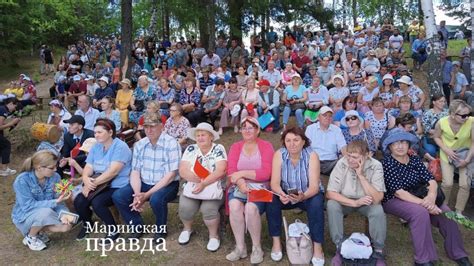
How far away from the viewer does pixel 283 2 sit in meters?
14.6

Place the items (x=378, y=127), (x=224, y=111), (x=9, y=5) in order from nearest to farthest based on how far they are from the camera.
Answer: (x=378, y=127) < (x=224, y=111) < (x=9, y=5)

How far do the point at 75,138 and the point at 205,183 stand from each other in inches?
108

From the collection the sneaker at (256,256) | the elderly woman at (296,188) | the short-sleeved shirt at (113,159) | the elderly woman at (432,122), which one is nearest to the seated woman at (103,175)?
the short-sleeved shirt at (113,159)

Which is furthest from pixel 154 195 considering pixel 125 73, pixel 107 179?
pixel 125 73

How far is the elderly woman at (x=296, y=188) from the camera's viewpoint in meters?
3.96

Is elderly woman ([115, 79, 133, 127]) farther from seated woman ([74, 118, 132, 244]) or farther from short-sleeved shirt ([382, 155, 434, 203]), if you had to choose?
short-sleeved shirt ([382, 155, 434, 203])

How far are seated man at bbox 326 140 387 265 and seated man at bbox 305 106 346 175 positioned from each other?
3.93 ft

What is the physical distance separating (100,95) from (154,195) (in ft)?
18.9

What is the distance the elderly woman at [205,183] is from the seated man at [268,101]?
390 centimetres

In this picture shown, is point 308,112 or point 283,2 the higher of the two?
point 283,2

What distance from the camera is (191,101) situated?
8641 millimetres

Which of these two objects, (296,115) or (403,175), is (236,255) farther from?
(296,115)

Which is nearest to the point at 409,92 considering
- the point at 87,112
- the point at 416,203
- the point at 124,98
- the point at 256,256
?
the point at 416,203

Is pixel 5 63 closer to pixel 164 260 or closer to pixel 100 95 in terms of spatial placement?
pixel 100 95
